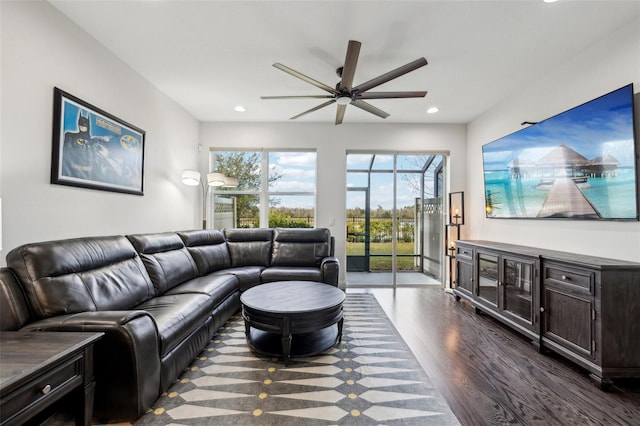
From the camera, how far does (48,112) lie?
2.10m

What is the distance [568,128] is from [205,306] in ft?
12.1

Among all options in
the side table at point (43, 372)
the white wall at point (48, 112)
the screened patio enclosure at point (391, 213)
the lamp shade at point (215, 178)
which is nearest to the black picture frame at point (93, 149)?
the white wall at point (48, 112)

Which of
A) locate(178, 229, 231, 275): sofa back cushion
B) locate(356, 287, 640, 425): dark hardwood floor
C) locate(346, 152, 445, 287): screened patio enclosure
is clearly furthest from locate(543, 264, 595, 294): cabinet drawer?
locate(178, 229, 231, 275): sofa back cushion

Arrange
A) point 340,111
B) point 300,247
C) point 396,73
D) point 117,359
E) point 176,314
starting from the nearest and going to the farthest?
point 117,359 → point 176,314 → point 396,73 → point 340,111 → point 300,247

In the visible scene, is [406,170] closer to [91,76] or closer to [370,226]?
[370,226]

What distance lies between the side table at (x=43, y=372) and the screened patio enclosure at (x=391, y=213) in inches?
150

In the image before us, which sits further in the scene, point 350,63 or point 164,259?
point 164,259

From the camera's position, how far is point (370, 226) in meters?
4.87

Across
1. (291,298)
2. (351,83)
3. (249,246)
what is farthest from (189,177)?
(351,83)

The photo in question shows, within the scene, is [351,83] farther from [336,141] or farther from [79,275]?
[79,275]

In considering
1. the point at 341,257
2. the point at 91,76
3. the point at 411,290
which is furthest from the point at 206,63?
the point at 411,290

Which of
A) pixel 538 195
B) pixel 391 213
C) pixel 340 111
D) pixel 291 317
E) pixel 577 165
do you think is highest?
pixel 340 111

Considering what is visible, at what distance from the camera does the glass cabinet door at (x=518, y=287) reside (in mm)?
2676

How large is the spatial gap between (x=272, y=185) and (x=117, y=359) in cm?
358
